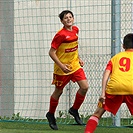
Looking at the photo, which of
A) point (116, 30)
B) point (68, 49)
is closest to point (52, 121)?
point (68, 49)

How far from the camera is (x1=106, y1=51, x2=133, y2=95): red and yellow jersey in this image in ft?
23.8

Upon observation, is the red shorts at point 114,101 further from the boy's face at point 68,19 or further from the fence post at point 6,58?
Result: the fence post at point 6,58

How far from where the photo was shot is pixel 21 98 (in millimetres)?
11547

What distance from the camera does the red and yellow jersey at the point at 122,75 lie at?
23.8 ft

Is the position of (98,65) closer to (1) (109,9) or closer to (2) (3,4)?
(1) (109,9)

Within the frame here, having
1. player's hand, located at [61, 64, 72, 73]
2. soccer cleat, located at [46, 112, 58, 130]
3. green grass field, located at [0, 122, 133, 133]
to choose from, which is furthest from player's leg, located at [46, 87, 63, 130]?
player's hand, located at [61, 64, 72, 73]

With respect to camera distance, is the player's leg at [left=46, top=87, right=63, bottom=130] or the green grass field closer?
the green grass field

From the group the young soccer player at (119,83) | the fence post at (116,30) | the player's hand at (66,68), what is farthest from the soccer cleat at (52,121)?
the young soccer player at (119,83)

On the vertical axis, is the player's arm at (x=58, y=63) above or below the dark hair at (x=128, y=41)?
below

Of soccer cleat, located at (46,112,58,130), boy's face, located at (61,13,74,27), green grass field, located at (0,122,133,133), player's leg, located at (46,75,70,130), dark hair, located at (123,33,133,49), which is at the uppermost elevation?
boy's face, located at (61,13,74,27)

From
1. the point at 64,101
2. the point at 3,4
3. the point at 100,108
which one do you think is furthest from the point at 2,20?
the point at 100,108

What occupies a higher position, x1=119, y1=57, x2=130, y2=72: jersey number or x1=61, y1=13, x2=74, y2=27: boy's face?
x1=61, y1=13, x2=74, y2=27: boy's face

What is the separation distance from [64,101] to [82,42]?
1074mm

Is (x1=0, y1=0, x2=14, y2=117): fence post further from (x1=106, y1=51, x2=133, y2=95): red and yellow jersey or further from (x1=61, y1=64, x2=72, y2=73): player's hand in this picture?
(x1=106, y1=51, x2=133, y2=95): red and yellow jersey
